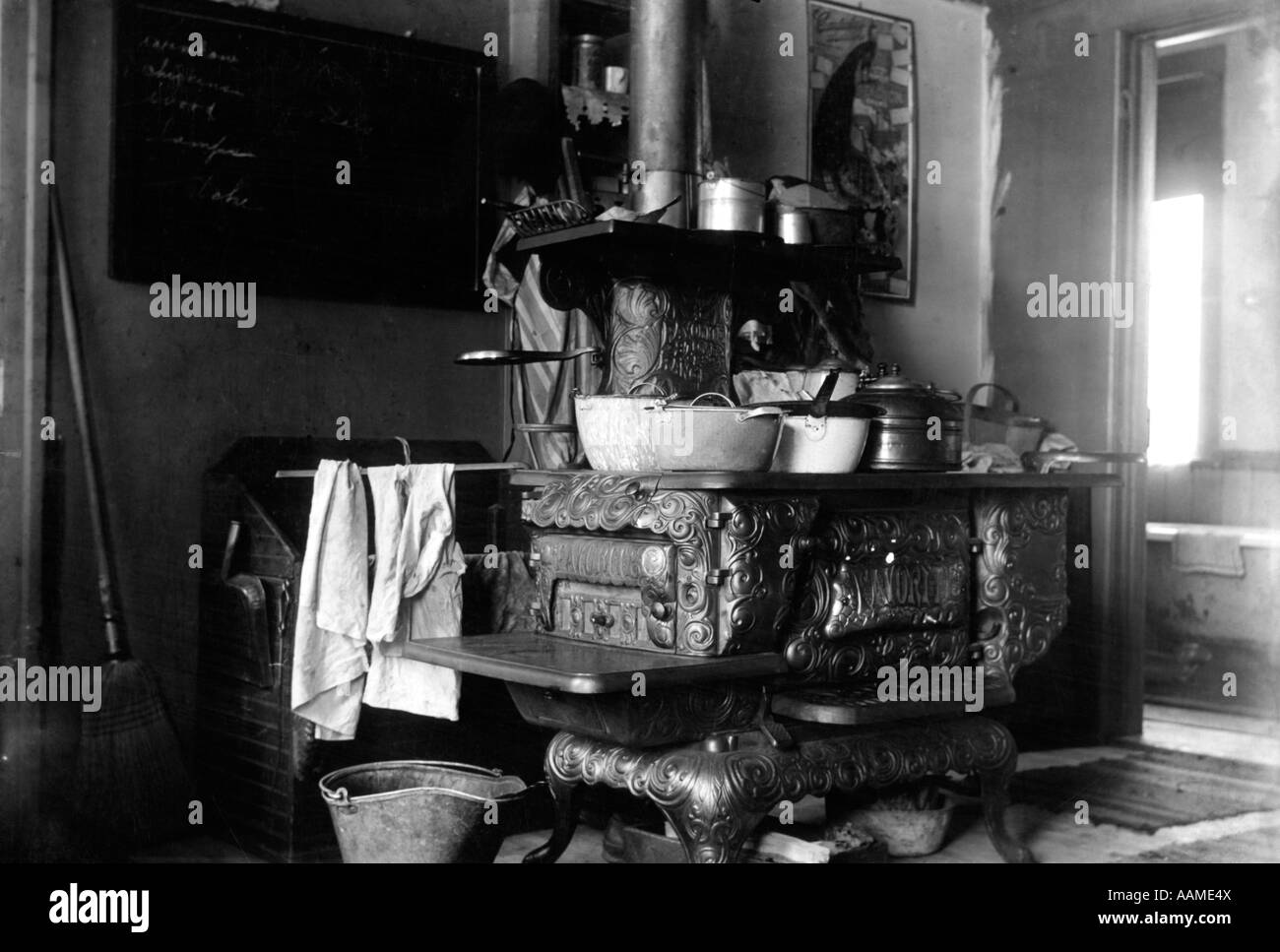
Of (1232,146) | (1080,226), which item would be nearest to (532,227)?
(1080,226)

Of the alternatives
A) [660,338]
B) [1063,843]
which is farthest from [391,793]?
[1063,843]

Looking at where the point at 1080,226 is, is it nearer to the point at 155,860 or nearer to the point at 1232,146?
the point at 1232,146

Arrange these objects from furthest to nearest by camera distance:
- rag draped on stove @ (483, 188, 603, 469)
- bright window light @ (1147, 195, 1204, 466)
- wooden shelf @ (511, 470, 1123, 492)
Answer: bright window light @ (1147, 195, 1204, 466) → rag draped on stove @ (483, 188, 603, 469) → wooden shelf @ (511, 470, 1123, 492)

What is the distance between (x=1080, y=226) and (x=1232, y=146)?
67cm

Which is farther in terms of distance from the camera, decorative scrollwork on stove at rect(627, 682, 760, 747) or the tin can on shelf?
the tin can on shelf

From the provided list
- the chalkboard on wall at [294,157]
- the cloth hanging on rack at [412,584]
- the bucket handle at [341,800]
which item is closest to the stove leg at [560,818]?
the cloth hanging on rack at [412,584]

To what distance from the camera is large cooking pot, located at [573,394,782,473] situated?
10.2ft

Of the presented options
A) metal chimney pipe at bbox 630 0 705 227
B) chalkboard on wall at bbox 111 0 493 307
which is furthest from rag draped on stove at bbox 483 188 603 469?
metal chimney pipe at bbox 630 0 705 227

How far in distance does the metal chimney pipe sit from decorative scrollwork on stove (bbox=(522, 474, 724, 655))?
1.30m

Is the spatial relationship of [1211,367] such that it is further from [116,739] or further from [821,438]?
[116,739]

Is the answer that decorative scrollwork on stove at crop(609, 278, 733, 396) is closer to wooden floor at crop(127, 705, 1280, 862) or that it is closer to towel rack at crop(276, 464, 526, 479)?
towel rack at crop(276, 464, 526, 479)

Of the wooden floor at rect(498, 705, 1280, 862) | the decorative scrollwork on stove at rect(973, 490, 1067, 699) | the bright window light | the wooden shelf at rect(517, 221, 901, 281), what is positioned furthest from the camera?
the bright window light

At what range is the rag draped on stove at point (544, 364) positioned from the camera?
4.34m

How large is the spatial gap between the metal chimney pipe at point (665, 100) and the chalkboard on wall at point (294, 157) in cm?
61
